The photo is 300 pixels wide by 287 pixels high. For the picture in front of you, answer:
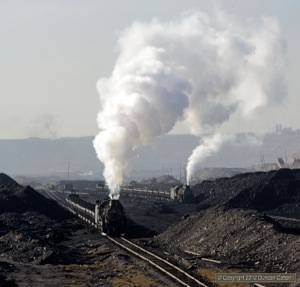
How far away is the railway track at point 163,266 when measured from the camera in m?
36.0

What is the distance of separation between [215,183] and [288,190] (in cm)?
2461

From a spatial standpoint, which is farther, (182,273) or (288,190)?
(288,190)

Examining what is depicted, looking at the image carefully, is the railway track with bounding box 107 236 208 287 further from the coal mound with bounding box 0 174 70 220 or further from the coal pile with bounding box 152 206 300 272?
the coal mound with bounding box 0 174 70 220

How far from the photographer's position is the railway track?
35969mm

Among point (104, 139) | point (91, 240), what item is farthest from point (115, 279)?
point (104, 139)

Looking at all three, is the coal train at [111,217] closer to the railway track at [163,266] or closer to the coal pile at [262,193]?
the railway track at [163,266]

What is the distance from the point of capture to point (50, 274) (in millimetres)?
40875


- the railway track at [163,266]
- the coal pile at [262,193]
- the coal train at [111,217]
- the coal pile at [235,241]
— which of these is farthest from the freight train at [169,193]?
the railway track at [163,266]

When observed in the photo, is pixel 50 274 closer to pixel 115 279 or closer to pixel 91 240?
pixel 115 279

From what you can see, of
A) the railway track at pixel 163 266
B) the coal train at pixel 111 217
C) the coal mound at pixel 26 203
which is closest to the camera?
the railway track at pixel 163 266

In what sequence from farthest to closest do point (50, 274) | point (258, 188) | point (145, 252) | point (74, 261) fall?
1. point (258, 188)
2. point (145, 252)
3. point (74, 261)
4. point (50, 274)

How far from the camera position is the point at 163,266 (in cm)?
4162

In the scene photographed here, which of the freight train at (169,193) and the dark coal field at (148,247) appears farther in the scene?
the freight train at (169,193)

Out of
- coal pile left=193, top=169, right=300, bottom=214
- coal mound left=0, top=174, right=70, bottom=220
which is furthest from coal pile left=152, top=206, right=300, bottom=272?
coal mound left=0, top=174, right=70, bottom=220
